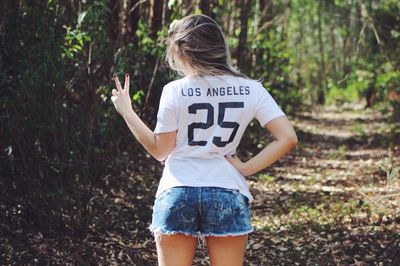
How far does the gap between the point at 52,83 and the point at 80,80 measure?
1.15 m

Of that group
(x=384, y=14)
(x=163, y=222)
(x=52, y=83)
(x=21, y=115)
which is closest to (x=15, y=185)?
(x=21, y=115)

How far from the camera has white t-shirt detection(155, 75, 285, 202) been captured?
3.15 metres

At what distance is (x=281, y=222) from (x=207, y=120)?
508 cm

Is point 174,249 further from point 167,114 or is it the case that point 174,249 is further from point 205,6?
point 205,6

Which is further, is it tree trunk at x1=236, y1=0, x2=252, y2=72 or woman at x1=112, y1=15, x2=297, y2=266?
tree trunk at x1=236, y1=0, x2=252, y2=72

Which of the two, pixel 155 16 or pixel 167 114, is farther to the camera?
pixel 155 16

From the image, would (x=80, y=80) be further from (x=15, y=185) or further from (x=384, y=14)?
(x=384, y=14)

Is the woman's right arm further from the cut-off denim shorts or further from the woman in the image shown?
the cut-off denim shorts

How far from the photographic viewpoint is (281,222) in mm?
8023

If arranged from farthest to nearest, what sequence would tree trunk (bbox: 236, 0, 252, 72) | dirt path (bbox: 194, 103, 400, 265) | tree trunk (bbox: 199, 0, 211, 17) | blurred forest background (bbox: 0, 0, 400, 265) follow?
tree trunk (bbox: 236, 0, 252, 72) → tree trunk (bbox: 199, 0, 211, 17) → dirt path (bbox: 194, 103, 400, 265) → blurred forest background (bbox: 0, 0, 400, 265)

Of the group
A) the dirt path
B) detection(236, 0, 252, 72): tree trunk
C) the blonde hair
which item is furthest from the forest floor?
the blonde hair

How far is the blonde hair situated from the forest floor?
314cm

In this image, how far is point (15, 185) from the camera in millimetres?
6023

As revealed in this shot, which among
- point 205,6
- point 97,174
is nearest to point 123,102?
point 97,174
